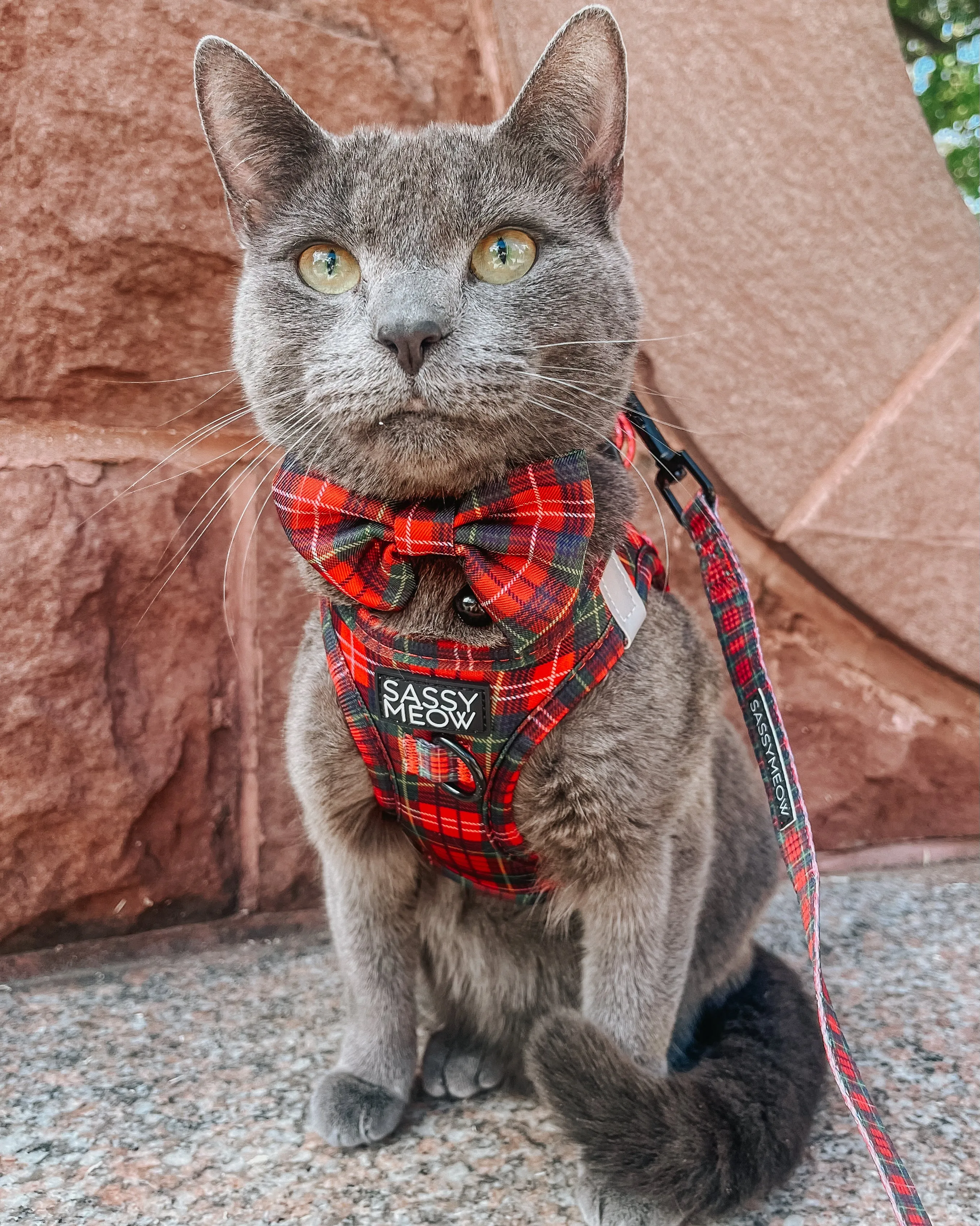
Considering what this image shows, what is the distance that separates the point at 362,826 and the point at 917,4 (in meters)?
2.01

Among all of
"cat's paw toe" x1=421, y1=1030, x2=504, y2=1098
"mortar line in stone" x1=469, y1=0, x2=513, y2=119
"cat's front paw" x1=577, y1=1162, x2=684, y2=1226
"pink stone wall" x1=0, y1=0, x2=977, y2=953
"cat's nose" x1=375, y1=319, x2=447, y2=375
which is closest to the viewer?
"cat's nose" x1=375, y1=319, x2=447, y2=375

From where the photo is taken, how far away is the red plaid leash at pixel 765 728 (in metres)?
0.81

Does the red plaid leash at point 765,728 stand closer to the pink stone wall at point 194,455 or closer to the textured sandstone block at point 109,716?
the pink stone wall at point 194,455

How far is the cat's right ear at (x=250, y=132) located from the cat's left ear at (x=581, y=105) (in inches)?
7.6

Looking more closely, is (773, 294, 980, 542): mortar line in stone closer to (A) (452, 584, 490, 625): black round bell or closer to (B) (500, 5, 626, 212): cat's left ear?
(B) (500, 5, 626, 212): cat's left ear

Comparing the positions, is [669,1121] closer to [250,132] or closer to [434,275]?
[434,275]

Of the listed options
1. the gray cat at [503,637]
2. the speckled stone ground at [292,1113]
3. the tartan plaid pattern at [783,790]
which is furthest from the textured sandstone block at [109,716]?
the tartan plaid pattern at [783,790]

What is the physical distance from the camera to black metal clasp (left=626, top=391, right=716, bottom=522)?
1.01m

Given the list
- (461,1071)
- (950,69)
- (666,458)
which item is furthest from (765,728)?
(950,69)

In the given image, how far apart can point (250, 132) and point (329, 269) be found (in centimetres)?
17

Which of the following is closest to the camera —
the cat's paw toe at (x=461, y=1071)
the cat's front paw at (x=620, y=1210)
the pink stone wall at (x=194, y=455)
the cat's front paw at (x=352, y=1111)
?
the cat's front paw at (x=620, y=1210)

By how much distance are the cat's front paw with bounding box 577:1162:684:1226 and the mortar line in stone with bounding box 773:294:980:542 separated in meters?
1.01

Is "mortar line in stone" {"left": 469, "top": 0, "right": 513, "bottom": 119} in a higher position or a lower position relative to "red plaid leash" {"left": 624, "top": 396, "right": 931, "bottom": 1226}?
higher

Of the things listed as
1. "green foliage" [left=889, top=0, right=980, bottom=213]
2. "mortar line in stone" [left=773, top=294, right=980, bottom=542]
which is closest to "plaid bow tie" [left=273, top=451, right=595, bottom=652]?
"mortar line in stone" [left=773, top=294, right=980, bottom=542]
